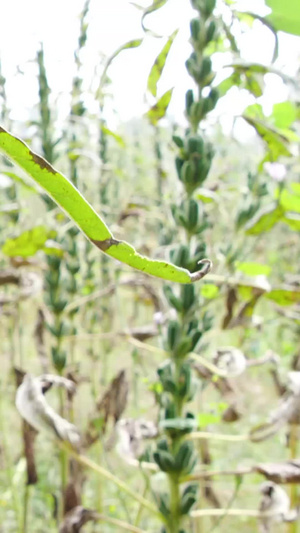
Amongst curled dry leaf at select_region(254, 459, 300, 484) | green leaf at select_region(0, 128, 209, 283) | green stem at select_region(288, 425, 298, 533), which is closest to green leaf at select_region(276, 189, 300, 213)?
curled dry leaf at select_region(254, 459, 300, 484)

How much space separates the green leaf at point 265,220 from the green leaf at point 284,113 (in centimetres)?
9

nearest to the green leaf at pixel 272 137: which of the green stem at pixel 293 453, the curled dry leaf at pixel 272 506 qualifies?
the curled dry leaf at pixel 272 506

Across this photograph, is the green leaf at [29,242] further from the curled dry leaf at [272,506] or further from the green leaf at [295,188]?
the curled dry leaf at [272,506]

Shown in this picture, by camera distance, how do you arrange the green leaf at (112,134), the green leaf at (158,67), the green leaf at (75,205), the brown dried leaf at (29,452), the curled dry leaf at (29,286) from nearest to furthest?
the green leaf at (75,205) → the green leaf at (158,67) → the green leaf at (112,134) → the brown dried leaf at (29,452) → the curled dry leaf at (29,286)

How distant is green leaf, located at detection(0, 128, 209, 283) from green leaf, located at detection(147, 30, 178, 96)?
296 mm

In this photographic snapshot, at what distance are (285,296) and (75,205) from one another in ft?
1.52

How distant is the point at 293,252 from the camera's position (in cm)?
256

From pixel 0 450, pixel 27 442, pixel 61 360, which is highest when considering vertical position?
pixel 61 360

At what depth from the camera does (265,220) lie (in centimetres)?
57

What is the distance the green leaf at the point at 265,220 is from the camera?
1.80ft

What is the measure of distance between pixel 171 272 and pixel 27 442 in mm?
536

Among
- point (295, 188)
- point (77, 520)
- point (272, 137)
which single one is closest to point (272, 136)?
point (272, 137)

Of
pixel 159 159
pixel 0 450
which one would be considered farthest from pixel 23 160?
pixel 0 450

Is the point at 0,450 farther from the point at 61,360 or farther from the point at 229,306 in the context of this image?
the point at 229,306
